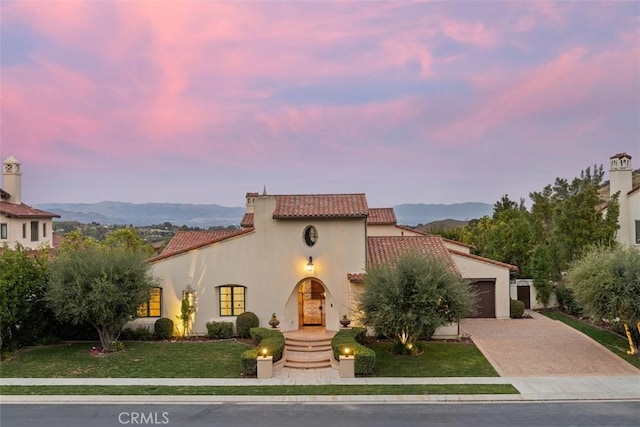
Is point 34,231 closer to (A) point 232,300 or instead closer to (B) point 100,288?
(B) point 100,288

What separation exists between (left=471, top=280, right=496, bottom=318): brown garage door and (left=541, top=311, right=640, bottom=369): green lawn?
342 cm

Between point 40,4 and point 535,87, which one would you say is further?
point 535,87

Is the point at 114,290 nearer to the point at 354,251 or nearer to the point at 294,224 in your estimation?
the point at 294,224

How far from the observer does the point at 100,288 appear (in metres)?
16.8

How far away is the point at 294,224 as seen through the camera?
20.5 meters

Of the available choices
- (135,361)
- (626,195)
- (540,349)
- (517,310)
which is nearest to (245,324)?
(135,361)

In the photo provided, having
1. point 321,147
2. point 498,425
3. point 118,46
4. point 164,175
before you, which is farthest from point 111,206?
point 498,425

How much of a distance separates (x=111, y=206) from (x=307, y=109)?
592 ft

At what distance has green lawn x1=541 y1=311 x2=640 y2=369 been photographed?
16906mm

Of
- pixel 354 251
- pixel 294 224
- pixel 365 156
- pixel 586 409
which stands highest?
pixel 365 156

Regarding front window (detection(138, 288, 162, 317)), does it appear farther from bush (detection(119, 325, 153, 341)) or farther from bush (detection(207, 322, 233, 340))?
bush (detection(207, 322, 233, 340))

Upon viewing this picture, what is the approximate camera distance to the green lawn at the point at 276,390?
1341 centimetres

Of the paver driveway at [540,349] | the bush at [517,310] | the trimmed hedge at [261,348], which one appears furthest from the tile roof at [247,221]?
the bush at [517,310]

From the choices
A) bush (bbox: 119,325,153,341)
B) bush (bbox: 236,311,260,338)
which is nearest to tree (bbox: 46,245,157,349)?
bush (bbox: 119,325,153,341)
